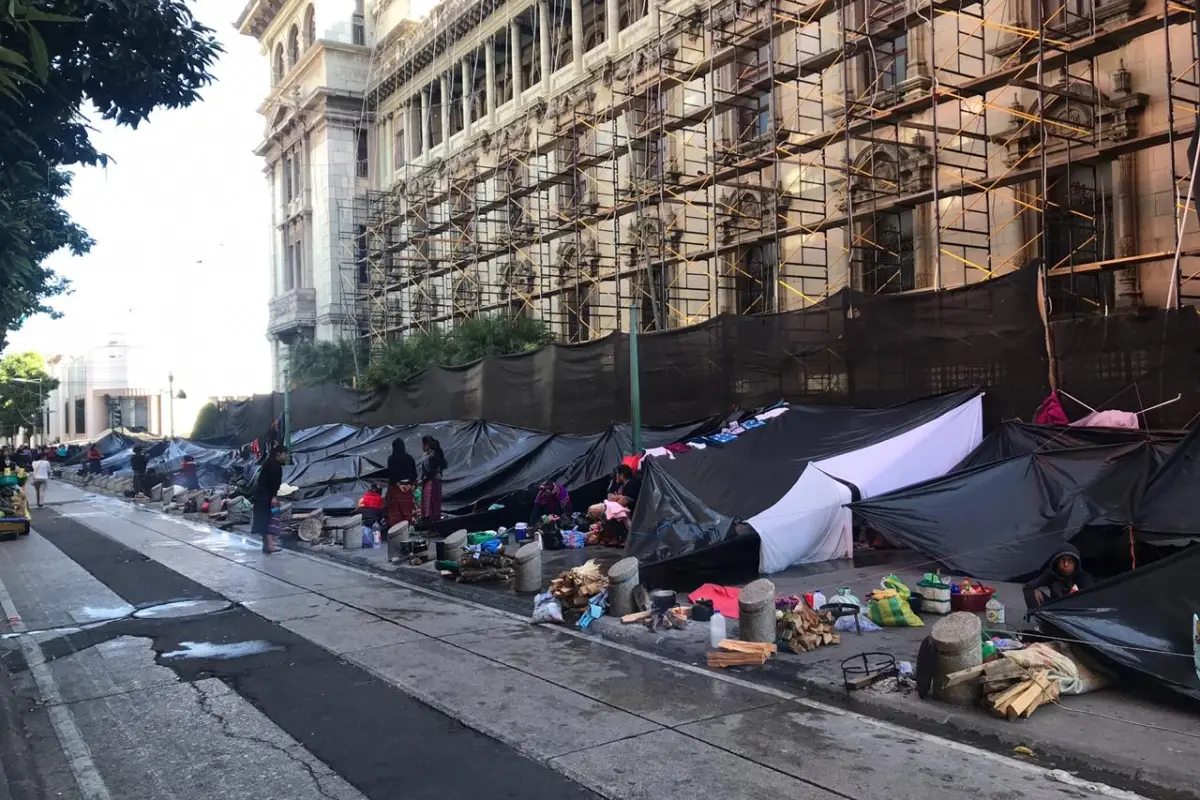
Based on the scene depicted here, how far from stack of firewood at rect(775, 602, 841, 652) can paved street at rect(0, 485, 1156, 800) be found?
0.73m

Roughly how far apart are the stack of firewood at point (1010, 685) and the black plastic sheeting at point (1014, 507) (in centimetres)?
321

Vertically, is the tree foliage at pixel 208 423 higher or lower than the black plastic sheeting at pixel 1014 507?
higher

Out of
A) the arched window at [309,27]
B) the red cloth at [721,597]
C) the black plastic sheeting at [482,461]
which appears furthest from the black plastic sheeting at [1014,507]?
the arched window at [309,27]

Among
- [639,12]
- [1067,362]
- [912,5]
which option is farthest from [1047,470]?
[639,12]

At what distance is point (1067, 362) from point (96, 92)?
33.9ft

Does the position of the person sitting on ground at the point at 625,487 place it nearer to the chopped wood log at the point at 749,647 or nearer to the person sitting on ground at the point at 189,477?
the chopped wood log at the point at 749,647

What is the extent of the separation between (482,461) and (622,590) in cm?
947

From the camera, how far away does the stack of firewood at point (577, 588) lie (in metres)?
9.61

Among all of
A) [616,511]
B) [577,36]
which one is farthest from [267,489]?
[577,36]

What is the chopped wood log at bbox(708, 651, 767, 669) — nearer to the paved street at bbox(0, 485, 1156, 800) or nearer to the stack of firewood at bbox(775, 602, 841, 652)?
the paved street at bbox(0, 485, 1156, 800)

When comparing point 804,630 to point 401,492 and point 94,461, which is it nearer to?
point 401,492

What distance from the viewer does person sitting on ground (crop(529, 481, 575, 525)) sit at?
48.8ft

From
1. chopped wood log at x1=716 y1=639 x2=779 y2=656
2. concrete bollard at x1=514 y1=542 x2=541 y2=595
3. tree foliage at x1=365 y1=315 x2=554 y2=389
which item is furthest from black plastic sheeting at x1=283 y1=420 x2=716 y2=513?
chopped wood log at x1=716 y1=639 x2=779 y2=656

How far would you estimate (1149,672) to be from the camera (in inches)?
235
